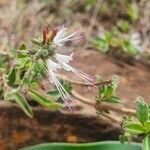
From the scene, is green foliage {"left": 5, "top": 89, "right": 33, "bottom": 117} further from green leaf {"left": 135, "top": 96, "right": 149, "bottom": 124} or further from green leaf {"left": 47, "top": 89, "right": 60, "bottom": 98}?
green leaf {"left": 135, "top": 96, "right": 149, "bottom": 124}

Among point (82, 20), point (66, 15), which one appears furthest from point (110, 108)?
point (82, 20)

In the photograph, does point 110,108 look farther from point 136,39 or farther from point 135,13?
point 135,13

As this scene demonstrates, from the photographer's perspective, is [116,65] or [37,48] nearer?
[37,48]

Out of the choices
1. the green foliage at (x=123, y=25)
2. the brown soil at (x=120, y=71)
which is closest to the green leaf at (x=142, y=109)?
the brown soil at (x=120, y=71)

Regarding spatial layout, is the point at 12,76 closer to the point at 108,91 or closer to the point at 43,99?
the point at 43,99

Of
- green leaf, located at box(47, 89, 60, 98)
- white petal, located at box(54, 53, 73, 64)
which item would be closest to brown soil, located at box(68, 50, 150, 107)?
green leaf, located at box(47, 89, 60, 98)

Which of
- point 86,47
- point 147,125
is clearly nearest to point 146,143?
point 147,125
